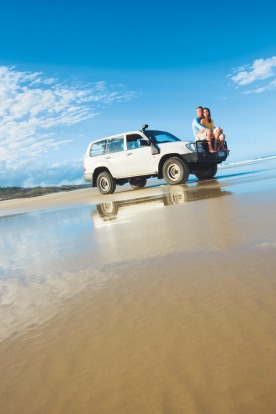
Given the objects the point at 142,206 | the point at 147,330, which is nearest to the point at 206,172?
the point at 142,206

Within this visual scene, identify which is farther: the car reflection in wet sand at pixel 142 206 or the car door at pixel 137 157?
the car door at pixel 137 157

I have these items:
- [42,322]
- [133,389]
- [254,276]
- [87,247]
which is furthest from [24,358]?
[87,247]

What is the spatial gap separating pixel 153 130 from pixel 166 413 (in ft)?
33.7

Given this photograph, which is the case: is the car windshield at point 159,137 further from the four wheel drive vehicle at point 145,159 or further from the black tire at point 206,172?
the black tire at point 206,172

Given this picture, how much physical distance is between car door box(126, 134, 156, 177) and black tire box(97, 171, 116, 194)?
725 millimetres

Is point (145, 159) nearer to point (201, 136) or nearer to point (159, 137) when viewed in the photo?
point (159, 137)

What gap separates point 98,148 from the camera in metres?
11.6

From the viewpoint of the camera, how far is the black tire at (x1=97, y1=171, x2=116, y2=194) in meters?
11.4

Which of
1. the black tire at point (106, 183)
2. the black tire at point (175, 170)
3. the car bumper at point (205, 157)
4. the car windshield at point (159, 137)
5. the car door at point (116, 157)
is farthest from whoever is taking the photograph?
the black tire at point (106, 183)

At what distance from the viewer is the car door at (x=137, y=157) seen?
34.1 feet

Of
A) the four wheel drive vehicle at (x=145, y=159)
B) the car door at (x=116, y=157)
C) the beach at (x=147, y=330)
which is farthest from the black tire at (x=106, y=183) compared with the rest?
the beach at (x=147, y=330)

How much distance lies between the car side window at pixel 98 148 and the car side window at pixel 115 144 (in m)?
0.22

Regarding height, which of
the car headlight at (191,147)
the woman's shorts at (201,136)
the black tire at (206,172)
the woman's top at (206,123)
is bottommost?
the black tire at (206,172)

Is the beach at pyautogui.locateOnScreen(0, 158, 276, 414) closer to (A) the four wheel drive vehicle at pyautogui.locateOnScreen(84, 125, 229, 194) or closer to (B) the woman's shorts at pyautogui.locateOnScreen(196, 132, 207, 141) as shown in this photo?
(A) the four wheel drive vehicle at pyautogui.locateOnScreen(84, 125, 229, 194)
